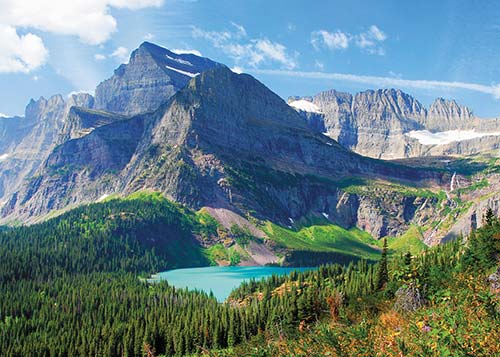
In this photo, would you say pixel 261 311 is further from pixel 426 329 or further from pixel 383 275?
pixel 426 329

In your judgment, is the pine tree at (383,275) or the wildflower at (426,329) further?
the pine tree at (383,275)

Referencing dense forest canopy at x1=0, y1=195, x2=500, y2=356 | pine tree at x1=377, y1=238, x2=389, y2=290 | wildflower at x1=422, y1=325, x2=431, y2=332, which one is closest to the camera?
wildflower at x1=422, y1=325, x2=431, y2=332

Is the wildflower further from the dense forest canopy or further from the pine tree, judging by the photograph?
the pine tree

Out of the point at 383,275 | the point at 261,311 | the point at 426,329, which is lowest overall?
the point at 261,311

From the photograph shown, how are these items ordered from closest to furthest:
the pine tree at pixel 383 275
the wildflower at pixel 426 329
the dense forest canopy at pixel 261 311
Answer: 1. the wildflower at pixel 426 329
2. the dense forest canopy at pixel 261 311
3. the pine tree at pixel 383 275

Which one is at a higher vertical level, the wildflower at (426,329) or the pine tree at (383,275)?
the wildflower at (426,329)

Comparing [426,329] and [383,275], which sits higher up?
[426,329]

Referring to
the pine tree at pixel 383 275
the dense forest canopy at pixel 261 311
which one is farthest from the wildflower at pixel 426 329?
the pine tree at pixel 383 275

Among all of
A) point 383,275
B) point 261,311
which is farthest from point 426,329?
point 261,311

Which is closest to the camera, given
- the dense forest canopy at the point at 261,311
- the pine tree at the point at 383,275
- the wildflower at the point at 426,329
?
the wildflower at the point at 426,329

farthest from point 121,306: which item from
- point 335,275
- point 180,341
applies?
point 335,275

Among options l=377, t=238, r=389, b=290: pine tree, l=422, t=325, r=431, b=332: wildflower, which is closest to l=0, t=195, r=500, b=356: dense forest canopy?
l=422, t=325, r=431, b=332: wildflower

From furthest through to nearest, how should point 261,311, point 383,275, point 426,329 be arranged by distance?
1. point 261,311
2. point 383,275
3. point 426,329

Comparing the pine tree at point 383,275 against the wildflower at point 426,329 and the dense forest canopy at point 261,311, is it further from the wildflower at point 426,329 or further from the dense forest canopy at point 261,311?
the wildflower at point 426,329
